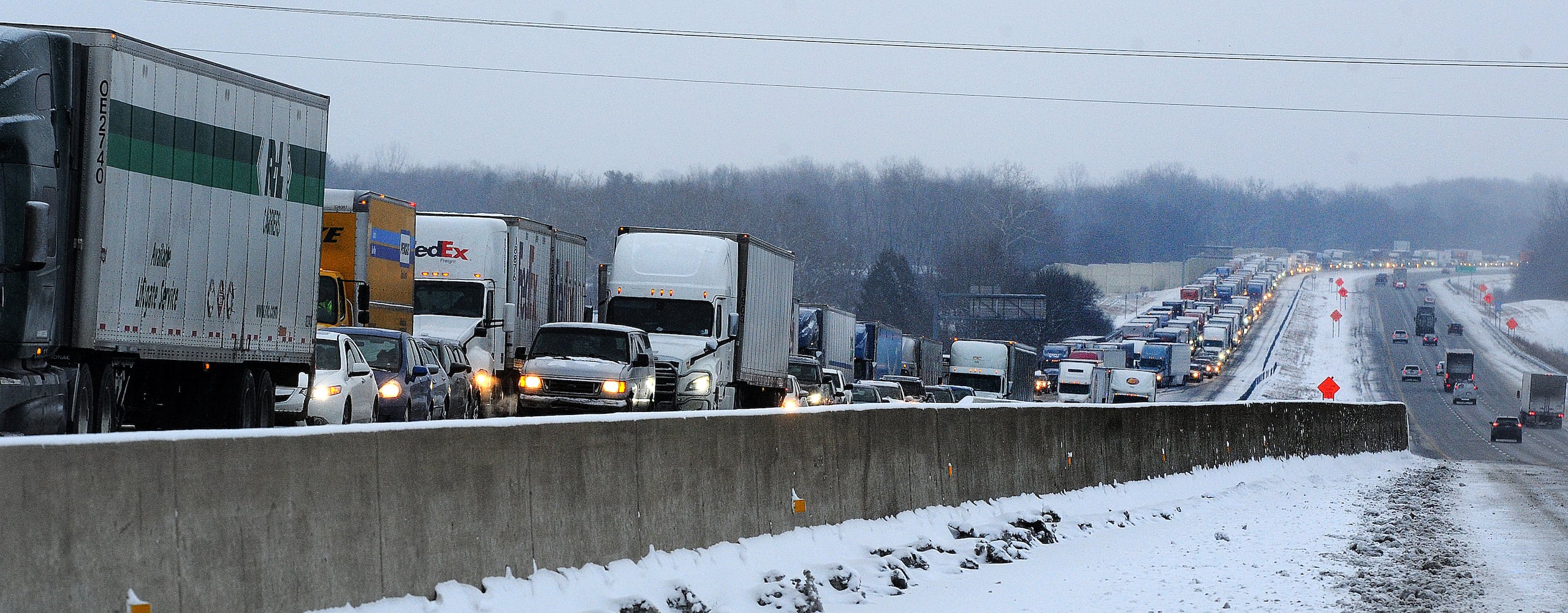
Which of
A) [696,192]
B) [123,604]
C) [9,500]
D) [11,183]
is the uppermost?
[696,192]

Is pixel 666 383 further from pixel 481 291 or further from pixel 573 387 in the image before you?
pixel 481 291

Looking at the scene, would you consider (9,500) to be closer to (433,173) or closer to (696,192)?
(696,192)

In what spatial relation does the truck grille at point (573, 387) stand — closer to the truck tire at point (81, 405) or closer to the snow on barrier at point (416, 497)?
the snow on barrier at point (416, 497)

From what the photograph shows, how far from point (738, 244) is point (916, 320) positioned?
116 m

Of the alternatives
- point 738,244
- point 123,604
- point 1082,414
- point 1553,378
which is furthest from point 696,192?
point 123,604

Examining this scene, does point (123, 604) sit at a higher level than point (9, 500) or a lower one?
lower

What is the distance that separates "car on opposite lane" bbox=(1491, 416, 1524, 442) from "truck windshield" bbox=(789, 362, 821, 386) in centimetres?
3728

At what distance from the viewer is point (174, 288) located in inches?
571

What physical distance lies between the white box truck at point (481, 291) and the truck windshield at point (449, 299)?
0.01m

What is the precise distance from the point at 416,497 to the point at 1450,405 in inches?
3567

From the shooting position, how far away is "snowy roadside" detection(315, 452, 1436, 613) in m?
8.96

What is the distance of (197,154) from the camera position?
1467 centimetres

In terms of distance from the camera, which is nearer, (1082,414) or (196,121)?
(196,121)

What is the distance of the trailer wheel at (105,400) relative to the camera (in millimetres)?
13680
